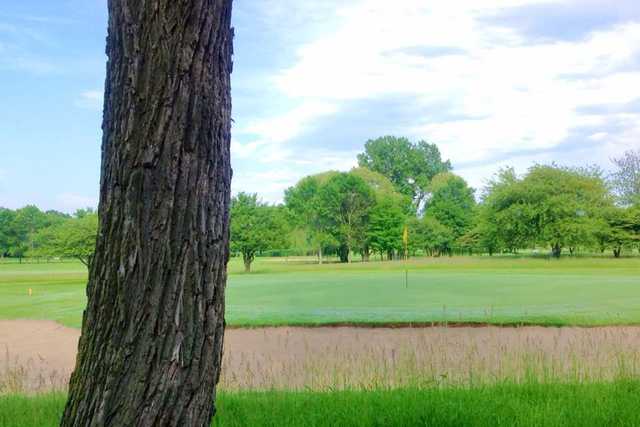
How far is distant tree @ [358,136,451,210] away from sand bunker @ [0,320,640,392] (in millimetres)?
40440

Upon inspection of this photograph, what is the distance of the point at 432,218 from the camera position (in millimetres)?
41500

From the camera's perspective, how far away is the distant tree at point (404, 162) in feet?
161

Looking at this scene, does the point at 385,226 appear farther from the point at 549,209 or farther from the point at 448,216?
the point at 549,209

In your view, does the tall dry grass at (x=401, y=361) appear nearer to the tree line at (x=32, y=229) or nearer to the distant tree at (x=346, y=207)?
the tree line at (x=32, y=229)

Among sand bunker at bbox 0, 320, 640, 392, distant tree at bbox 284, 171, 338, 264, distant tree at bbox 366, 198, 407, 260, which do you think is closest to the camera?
sand bunker at bbox 0, 320, 640, 392

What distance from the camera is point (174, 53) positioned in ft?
6.54

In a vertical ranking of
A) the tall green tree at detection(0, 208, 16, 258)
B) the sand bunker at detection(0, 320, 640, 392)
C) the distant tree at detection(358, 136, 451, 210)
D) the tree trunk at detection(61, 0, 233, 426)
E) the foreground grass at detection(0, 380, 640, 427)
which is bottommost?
the sand bunker at detection(0, 320, 640, 392)

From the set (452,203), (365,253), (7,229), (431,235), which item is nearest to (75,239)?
(7,229)

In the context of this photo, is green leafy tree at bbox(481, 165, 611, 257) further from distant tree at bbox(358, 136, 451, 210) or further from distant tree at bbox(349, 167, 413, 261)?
distant tree at bbox(358, 136, 451, 210)

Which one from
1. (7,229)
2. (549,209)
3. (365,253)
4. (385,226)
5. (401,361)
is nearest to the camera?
(401,361)

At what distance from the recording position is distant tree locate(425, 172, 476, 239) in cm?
4256

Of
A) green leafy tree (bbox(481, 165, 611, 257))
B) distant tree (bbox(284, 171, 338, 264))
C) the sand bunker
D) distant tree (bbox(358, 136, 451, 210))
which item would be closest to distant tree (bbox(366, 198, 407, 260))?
distant tree (bbox(284, 171, 338, 264))

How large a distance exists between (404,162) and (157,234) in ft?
161

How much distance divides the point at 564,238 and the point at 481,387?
3133 centimetres
